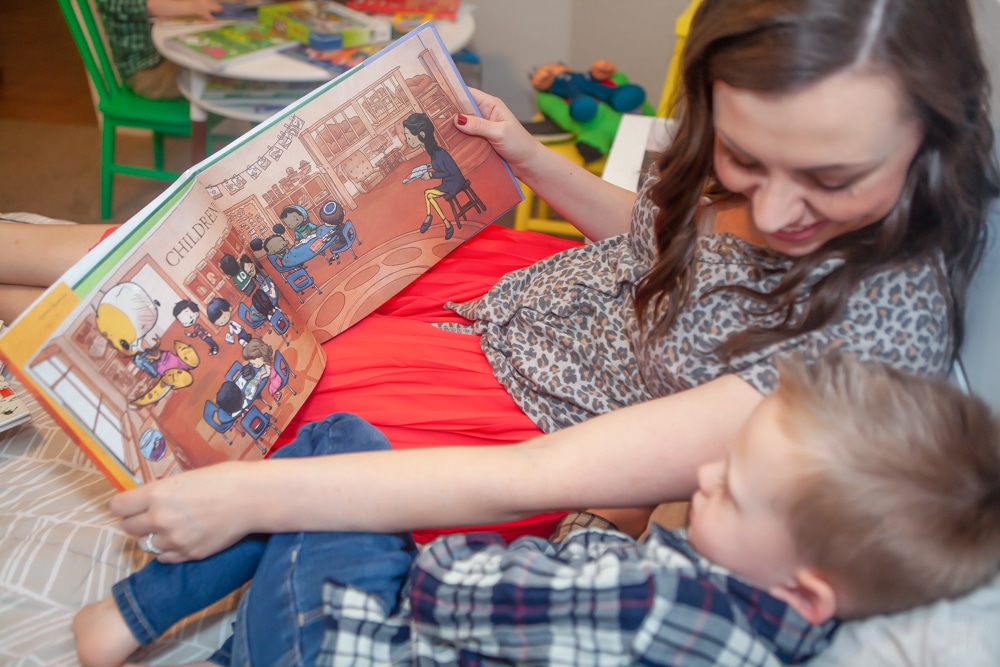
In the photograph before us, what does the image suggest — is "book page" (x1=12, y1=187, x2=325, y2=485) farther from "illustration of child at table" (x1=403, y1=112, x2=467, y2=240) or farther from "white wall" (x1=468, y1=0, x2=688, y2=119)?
"white wall" (x1=468, y1=0, x2=688, y2=119)

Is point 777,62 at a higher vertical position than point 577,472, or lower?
higher

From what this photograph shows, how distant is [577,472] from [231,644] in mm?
417

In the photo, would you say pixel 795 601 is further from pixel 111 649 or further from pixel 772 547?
pixel 111 649

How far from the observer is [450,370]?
3.36ft

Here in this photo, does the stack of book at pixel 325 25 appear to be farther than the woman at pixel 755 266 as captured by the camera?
Yes

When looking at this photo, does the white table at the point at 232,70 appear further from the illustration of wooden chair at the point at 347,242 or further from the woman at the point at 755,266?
the woman at the point at 755,266

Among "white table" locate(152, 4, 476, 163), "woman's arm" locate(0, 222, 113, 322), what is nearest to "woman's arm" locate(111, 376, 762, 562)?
"woman's arm" locate(0, 222, 113, 322)

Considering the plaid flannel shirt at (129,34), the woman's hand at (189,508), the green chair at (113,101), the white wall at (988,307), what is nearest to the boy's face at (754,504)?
the white wall at (988,307)

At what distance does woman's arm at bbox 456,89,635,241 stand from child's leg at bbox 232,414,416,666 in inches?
24.2

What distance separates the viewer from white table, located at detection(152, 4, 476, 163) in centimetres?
184

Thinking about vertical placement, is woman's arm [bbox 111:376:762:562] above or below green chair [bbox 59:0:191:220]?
below

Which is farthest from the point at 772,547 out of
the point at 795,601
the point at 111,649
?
the point at 111,649

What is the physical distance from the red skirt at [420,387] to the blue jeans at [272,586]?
174 mm

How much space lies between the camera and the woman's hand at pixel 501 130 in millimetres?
1082
